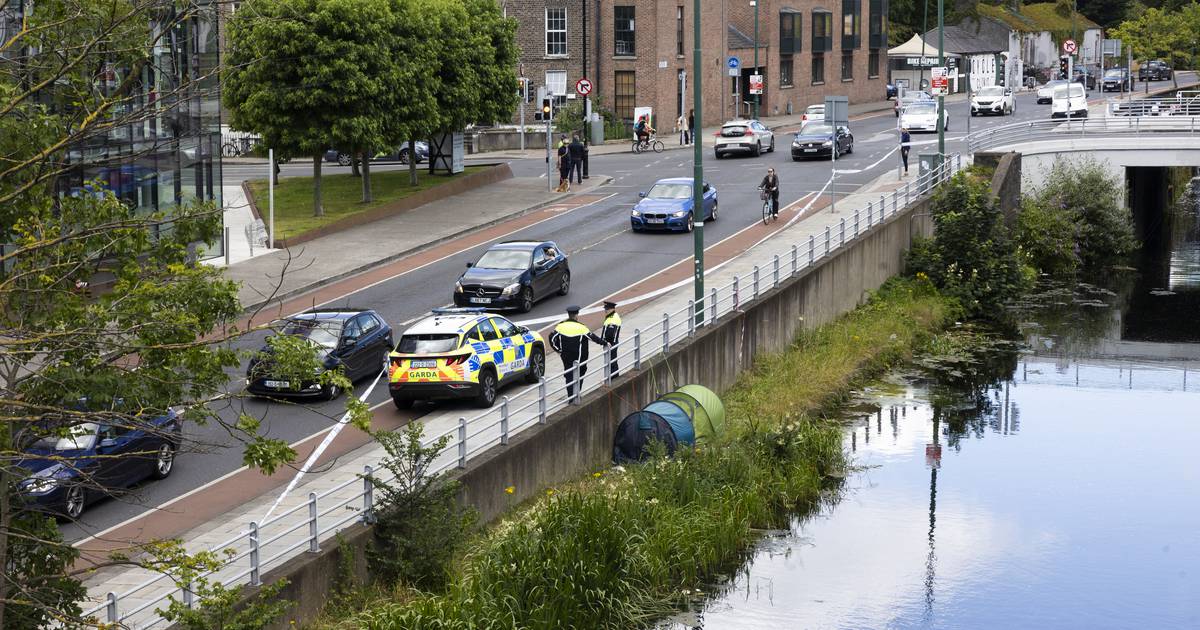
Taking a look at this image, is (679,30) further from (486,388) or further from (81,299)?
(81,299)

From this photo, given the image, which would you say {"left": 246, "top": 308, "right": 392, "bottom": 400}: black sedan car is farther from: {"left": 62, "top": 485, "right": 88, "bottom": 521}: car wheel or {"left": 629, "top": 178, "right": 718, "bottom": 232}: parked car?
{"left": 629, "top": 178, "right": 718, "bottom": 232}: parked car

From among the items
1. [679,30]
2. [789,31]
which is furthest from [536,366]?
[789,31]

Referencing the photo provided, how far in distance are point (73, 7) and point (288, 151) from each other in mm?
32707

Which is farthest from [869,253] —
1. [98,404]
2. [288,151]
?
[98,404]

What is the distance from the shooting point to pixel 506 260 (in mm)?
31766

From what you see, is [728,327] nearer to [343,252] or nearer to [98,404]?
[343,252]

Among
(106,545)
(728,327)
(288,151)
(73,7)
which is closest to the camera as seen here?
(73,7)

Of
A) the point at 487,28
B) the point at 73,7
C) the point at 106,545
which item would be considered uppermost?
the point at 487,28

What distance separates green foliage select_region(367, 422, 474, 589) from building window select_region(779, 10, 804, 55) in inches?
2823

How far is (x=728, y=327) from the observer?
27.9 metres

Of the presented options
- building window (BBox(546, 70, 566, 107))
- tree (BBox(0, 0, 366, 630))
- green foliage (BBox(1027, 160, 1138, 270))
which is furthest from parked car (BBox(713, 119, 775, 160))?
tree (BBox(0, 0, 366, 630))

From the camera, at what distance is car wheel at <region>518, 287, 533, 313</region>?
3102 centimetres

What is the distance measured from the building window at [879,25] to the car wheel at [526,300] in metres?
72.0

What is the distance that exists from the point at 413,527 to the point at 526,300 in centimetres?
1484
